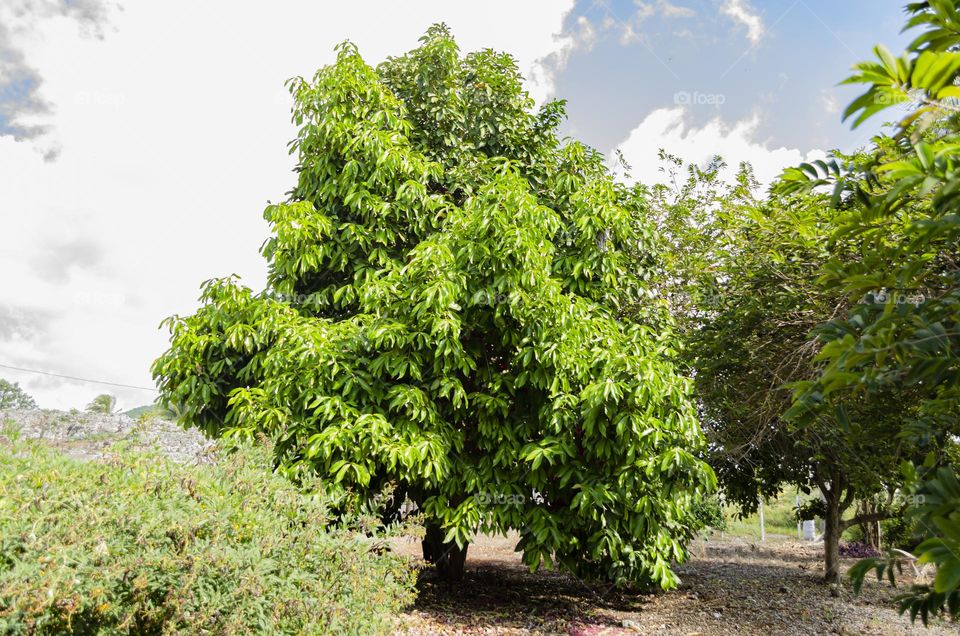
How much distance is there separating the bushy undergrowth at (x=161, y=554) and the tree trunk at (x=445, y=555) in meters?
4.92

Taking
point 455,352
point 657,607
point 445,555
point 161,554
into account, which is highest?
point 455,352

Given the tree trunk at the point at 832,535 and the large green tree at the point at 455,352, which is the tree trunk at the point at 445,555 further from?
the tree trunk at the point at 832,535

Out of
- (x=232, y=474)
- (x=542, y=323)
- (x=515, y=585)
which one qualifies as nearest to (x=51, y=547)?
(x=232, y=474)

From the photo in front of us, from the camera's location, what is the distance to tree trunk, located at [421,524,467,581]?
8938 millimetres

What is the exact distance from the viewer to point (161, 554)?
9.61ft

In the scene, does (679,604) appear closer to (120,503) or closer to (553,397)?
(553,397)

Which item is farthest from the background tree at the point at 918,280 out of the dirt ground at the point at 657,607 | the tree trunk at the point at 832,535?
the tree trunk at the point at 832,535

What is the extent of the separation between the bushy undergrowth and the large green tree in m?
1.63

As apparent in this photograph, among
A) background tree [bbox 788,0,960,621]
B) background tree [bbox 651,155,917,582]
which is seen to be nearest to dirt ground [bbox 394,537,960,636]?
background tree [bbox 651,155,917,582]

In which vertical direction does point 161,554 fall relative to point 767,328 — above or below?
below

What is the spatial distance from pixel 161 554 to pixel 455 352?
3712 millimetres

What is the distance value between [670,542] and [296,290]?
5.73 metres

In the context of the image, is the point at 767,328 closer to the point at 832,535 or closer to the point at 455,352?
the point at 455,352

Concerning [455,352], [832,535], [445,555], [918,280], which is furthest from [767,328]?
[832,535]
